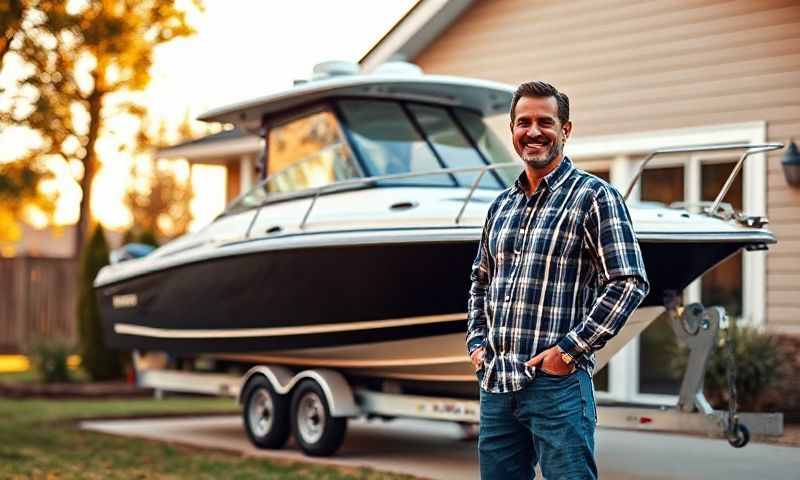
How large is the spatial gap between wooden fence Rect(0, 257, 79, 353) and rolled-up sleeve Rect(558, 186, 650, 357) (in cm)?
1881

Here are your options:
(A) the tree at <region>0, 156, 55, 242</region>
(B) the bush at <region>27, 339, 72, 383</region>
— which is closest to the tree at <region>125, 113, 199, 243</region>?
(A) the tree at <region>0, 156, 55, 242</region>

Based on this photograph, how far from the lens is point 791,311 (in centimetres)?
1096

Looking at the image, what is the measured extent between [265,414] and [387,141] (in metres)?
2.44

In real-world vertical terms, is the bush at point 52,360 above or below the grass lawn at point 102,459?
above

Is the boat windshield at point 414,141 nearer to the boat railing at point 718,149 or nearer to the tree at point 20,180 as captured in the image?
the boat railing at point 718,149

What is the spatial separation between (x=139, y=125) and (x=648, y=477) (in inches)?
739

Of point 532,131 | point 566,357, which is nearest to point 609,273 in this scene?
point 566,357

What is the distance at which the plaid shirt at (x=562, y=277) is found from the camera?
3975mm

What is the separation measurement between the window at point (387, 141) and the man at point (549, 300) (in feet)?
16.2

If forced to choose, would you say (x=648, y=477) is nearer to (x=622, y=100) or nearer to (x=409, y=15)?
(x=622, y=100)

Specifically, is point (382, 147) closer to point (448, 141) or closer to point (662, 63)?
point (448, 141)

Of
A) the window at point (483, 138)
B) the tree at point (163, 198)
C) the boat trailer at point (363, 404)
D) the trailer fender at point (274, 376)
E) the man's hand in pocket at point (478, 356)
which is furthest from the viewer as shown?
the tree at point (163, 198)

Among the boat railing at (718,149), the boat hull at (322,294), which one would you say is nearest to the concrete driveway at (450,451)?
the boat hull at (322,294)

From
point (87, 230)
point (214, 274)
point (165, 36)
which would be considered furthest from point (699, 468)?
point (87, 230)
